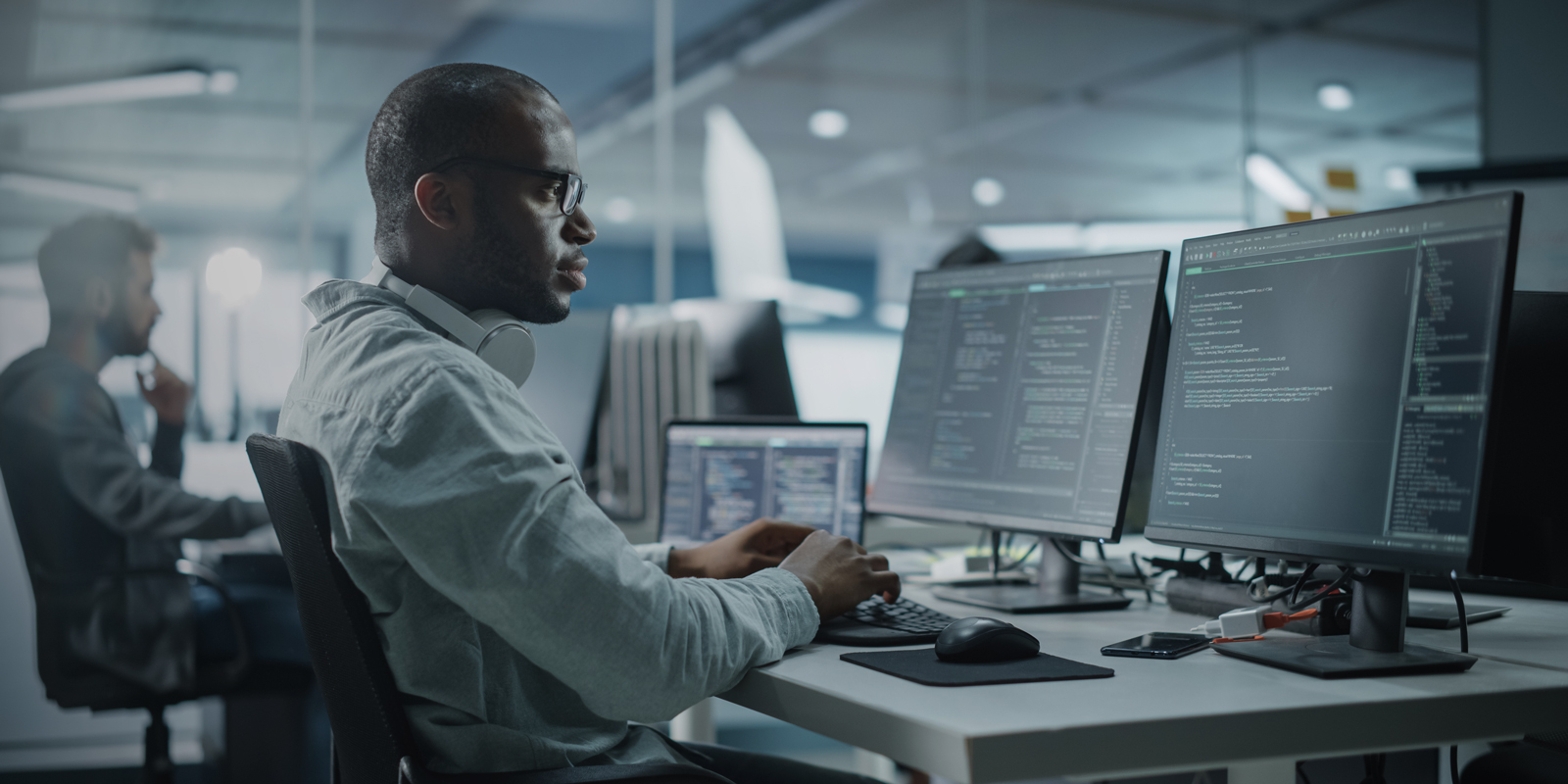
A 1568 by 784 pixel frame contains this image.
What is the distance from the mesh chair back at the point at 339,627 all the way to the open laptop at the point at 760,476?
2.87 ft

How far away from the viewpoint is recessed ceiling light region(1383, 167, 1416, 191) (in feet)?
17.2

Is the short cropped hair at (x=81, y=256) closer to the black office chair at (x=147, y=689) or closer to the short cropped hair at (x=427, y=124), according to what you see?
the black office chair at (x=147, y=689)

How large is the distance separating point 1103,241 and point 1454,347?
13.7 ft

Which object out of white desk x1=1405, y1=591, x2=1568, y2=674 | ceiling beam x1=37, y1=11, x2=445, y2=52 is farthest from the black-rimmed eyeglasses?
ceiling beam x1=37, y1=11, x2=445, y2=52

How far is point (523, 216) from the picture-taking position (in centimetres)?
112

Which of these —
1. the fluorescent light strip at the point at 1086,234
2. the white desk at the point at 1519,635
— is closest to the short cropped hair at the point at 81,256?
the white desk at the point at 1519,635

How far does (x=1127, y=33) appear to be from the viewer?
4.86 meters

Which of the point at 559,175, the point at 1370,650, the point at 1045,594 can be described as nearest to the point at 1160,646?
the point at 1370,650

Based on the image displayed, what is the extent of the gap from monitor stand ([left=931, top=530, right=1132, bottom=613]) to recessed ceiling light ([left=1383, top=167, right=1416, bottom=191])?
4560 mm

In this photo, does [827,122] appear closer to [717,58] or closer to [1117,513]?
[717,58]

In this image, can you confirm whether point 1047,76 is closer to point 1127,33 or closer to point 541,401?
point 1127,33

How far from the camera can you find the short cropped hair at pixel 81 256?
2918 millimetres

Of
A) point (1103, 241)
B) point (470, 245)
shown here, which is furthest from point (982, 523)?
point (1103, 241)

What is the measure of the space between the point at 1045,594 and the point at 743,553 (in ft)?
1.50
